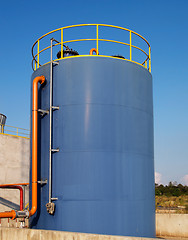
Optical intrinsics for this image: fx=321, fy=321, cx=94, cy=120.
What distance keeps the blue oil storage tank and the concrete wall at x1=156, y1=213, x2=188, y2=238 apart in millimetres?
3094

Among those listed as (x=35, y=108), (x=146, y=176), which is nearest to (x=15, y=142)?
(x=35, y=108)

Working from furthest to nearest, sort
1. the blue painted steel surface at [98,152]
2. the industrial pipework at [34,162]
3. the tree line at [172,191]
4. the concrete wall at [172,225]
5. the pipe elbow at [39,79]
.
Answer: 1. the tree line at [172,191]
2. the concrete wall at [172,225]
3. the pipe elbow at [39,79]
4. the industrial pipework at [34,162]
5. the blue painted steel surface at [98,152]

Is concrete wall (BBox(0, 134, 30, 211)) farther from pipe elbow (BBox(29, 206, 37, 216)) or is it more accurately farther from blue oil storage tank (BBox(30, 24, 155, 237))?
pipe elbow (BBox(29, 206, 37, 216))

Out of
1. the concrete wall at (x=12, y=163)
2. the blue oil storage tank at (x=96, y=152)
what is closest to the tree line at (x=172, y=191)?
the concrete wall at (x=12, y=163)

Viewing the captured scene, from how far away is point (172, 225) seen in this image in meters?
14.0

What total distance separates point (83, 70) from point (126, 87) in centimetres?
157

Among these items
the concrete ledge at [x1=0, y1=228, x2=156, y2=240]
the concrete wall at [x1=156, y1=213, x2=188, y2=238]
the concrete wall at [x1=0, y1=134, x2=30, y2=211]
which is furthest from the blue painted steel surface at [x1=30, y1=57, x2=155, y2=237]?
the concrete wall at [x1=0, y1=134, x2=30, y2=211]

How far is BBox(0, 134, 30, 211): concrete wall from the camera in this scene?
68.2 ft

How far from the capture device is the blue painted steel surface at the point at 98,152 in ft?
32.9

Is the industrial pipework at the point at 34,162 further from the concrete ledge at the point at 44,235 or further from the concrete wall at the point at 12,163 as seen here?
the concrete wall at the point at 12,163

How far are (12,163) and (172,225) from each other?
11.8 m

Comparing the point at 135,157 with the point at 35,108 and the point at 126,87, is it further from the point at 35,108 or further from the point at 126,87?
the point at 35,108

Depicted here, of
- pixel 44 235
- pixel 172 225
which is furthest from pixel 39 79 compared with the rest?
pixel 172 225

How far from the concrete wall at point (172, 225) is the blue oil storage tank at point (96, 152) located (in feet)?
10.2
